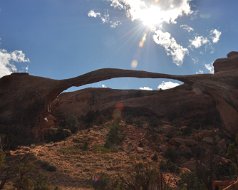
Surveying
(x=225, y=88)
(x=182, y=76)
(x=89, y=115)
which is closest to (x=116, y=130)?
(x=182, y=76)

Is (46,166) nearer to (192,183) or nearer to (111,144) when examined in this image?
(111,144)

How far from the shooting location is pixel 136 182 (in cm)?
1505

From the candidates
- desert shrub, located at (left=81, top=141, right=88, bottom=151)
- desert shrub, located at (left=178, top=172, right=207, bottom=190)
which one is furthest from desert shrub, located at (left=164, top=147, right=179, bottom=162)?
desert shrub, located at (left=178, top=172, right=207, bottom=190)

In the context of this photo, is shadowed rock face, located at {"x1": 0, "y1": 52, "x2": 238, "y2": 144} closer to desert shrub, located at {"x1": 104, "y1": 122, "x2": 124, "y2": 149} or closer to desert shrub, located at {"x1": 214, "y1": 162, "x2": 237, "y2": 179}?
desert shrub, located at {"x1": 214, "y1": 162, "x2": 237, "y2": 179}

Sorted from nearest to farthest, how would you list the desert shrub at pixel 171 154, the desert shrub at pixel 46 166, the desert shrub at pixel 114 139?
the desert shrub at pixel 46 166 < the desert shrub at pixel 171 154 < the desert shrub at pixel 114 139

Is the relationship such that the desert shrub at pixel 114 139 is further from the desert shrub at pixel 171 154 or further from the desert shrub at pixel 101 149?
the desert shrub at pixel 171 154

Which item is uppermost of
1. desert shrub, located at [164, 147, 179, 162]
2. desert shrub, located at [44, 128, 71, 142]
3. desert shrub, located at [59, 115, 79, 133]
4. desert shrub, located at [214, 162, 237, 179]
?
desert shrub, located at [59, 115, 79, 133]

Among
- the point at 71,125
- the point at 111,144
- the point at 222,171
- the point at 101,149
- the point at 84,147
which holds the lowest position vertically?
the point at 222,171

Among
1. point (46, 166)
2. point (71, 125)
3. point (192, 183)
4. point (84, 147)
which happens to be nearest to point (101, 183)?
point (192, 183)

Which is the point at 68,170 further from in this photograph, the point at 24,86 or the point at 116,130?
the point at 116,130

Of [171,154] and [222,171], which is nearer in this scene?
[222,171]

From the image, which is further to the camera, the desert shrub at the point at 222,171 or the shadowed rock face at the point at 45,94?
the shadowed rock face at the point at 45,94

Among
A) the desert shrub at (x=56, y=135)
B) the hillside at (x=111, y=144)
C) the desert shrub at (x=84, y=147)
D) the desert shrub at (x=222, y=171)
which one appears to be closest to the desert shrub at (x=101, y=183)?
the hillside at (x=111, y=144)

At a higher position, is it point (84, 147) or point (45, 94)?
point (45, 94)
